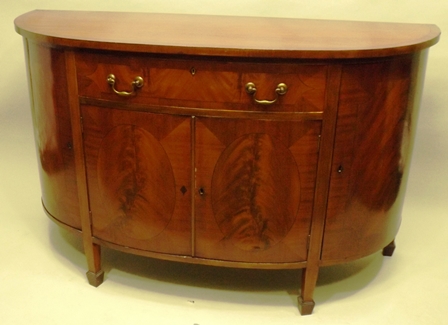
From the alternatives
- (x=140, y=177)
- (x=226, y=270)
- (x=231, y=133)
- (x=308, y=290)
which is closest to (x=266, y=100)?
(x=231, y=133)

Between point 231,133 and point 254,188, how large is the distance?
201 millimetres

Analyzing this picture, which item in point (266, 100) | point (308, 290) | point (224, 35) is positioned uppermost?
point (224, 35)

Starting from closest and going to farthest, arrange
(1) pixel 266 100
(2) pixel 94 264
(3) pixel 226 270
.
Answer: (1) pixel 266 100
(2) pixel 94 264
(3) pixel 226 270

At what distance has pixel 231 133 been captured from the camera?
5.77 feet

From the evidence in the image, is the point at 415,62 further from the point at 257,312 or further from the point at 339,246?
the point at 257,312

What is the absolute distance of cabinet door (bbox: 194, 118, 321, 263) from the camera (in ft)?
5.75

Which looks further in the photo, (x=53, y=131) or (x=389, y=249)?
(x=389, y=249)

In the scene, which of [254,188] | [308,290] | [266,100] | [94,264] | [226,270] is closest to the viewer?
[266,100]

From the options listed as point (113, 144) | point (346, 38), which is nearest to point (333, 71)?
point (346, 38)

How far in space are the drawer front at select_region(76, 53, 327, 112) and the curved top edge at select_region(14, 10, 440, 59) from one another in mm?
52

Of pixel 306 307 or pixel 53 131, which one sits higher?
pixel 53 131

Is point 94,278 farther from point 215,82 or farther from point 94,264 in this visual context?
point 215,82

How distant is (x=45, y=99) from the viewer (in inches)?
78.1

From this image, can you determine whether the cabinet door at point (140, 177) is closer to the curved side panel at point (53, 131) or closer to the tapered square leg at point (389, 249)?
the curved side panel at point (53, 131)
